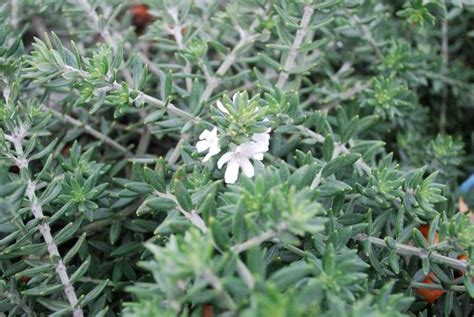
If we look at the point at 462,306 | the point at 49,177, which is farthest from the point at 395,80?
the point at 49,177

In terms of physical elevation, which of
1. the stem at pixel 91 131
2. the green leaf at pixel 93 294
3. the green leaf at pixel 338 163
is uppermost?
the green leaf at pixel 338 163

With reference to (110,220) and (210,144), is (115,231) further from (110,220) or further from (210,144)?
(210,144)

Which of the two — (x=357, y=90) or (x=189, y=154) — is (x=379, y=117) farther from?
(x=189, y=154)

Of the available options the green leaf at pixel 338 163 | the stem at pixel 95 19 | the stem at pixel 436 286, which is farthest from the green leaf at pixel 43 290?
the stem at pixel 436 286

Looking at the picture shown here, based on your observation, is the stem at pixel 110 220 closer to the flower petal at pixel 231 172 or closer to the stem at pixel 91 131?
the stem at pixel 91 131

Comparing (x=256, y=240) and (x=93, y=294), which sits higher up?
(x=256, y=240)

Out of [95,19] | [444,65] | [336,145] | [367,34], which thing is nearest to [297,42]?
[336,145]
